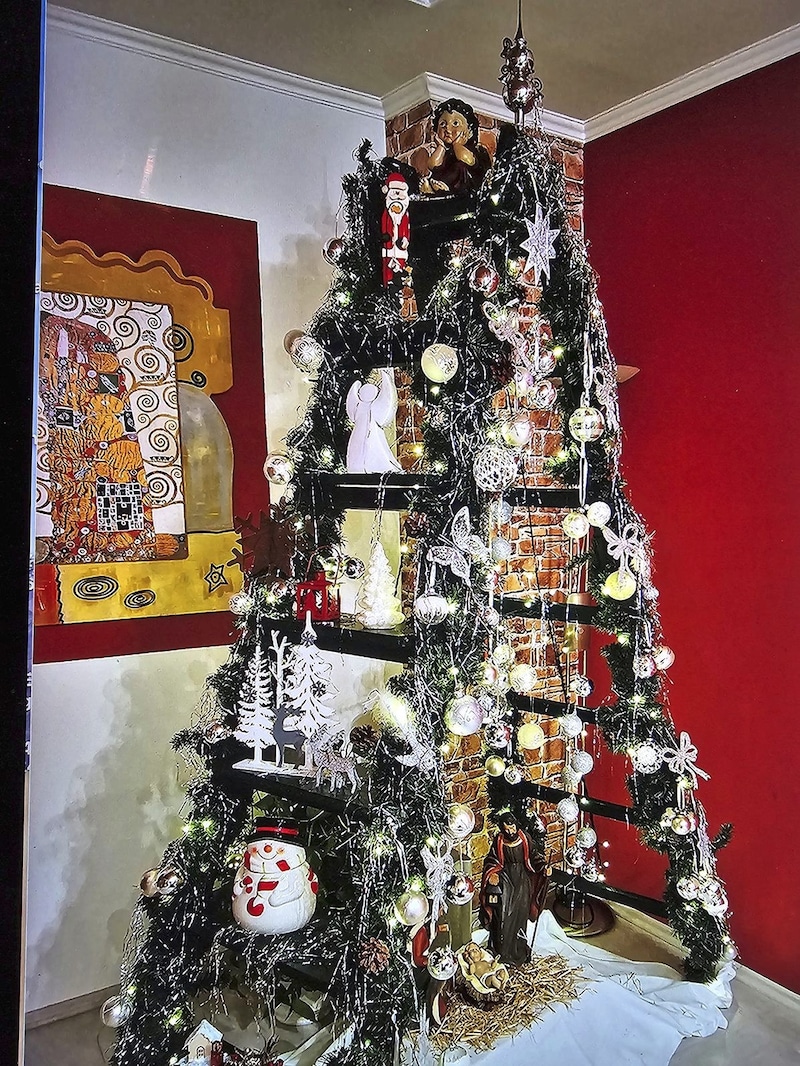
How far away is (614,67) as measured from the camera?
1.95 m

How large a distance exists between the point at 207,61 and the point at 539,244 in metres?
0.95

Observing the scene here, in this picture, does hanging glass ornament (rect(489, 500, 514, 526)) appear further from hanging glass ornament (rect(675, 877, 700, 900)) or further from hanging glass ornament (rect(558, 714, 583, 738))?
hanging glass ornament (rect(675, 877, 700, 900))

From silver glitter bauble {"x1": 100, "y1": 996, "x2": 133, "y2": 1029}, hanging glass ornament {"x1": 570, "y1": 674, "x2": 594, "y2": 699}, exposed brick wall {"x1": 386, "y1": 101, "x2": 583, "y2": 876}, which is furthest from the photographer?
exposed brick wall {"x1": 386, "y1": 101, "x2": 583, "y2": 876}

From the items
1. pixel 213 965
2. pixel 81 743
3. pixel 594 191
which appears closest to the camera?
pixel 213 965

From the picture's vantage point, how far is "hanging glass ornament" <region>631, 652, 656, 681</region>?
1567 mm

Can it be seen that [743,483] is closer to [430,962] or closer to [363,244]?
[363,244]

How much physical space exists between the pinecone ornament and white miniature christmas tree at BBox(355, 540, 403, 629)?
51 centimetres

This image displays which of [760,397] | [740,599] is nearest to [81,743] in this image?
[740,599]

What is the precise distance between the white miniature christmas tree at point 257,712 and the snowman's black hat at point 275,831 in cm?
13

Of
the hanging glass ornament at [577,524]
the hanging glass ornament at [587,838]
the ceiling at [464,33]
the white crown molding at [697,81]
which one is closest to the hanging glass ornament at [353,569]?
the hanging glass ornament at [577,524]

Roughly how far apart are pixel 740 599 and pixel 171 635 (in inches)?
50.9

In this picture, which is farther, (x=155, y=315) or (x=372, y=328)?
(x=155, y=315)

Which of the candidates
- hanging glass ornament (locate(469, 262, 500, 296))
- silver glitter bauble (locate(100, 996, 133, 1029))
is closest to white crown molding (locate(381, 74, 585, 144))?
hanging glass ornament (locate(469, 262, 500, 296))

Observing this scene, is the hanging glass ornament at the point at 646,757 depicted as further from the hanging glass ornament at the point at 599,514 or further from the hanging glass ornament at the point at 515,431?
the hanging glass ornament at the point at 515,431
